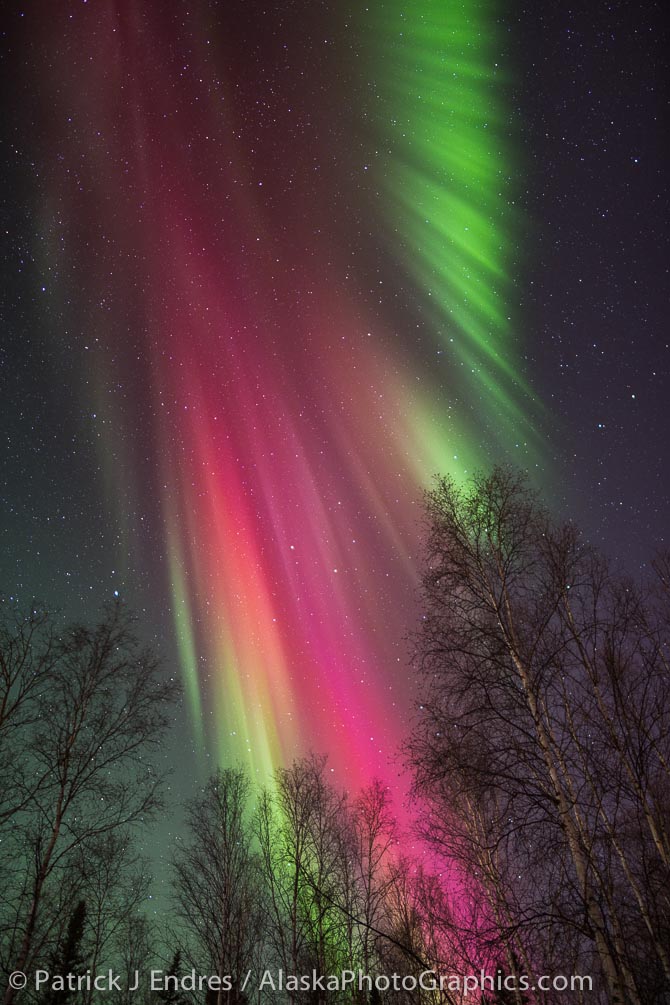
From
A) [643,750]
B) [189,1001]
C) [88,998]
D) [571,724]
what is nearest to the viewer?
[643,750]

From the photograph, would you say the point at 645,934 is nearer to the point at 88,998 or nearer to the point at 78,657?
the point at 78,657

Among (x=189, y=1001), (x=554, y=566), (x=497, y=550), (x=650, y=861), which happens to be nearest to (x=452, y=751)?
(x=497, y=550)

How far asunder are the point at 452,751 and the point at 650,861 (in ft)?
20.1

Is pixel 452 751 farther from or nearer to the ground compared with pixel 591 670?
nearer to the ground

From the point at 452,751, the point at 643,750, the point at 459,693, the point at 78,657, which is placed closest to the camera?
the point at 452,751

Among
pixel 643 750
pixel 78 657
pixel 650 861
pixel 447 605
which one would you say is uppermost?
pixel 78 657

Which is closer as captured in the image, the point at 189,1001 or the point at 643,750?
the point at 643,750

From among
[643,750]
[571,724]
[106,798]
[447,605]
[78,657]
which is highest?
[78,657]

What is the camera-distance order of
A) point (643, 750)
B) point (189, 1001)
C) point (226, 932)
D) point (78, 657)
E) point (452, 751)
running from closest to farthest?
point (452, 751), point (643, 750), point (78, 657), point (226, 932), point (189, 1001)

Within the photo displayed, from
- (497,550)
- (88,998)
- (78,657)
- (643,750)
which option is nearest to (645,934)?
(643,750)

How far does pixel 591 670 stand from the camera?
29.1ft

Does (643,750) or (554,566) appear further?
(554,566)

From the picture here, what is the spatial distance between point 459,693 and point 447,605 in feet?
4.25

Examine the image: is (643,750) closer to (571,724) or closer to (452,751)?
(571,724)
